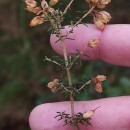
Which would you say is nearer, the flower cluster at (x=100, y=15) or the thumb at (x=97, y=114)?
the flower cluster at (x=100, y=15)

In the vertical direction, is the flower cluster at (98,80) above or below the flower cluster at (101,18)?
below

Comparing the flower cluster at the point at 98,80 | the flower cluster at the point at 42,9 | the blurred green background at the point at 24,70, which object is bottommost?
the blurred green background at the point at 24,70

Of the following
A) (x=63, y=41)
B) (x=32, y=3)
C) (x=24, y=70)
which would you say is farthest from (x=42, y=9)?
(x=24, y=70)

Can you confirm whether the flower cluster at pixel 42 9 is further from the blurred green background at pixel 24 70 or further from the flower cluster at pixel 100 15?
the blurred green background at pixel 24 70

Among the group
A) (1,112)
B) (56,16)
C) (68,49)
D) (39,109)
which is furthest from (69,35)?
(1,112)

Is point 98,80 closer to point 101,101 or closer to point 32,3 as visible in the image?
point 101,101

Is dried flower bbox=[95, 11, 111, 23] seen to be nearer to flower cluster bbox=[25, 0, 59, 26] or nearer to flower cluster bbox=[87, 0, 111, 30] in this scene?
flower cluster bbox=[87, 0, 111, 30]

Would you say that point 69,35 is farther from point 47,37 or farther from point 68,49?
point 47,37

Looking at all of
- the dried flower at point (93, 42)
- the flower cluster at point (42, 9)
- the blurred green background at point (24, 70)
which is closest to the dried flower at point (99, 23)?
the dried flower at point (93, 42)
